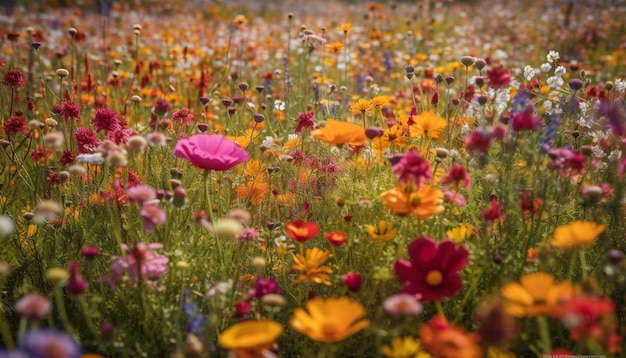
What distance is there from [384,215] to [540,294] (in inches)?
27.2

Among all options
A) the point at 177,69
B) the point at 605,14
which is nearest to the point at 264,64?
the point at 177,69

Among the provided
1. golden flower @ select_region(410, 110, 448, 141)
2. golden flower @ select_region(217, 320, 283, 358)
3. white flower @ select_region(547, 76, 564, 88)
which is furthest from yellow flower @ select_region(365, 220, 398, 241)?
white flower @ select_region(547, 76, 564, 88)

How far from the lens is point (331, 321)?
1.01 metres

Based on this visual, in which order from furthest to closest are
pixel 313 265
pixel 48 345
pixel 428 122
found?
1. pixel 428 122
2. pixel 313 265
3. pixel 48 345

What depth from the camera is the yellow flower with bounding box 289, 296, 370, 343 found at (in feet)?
3.26

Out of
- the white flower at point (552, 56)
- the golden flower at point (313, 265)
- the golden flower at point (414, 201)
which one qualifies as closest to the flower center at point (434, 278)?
the golden flower at point (414, 201)

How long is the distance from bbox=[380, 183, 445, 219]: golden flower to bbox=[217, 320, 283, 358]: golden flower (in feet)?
1.49

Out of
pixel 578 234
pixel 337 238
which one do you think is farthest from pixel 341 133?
pixel 578 234

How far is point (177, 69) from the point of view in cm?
379

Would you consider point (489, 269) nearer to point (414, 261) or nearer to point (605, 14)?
point (414, 261)

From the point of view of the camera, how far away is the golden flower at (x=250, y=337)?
97 cm

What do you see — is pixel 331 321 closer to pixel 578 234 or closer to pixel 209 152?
pixel 578 234

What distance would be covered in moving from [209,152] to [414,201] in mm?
567

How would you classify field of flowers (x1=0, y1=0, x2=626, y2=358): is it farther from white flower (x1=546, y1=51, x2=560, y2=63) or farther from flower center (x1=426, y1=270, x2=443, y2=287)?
white flower (x1=546, y1=51, x2=560, y2=63)
